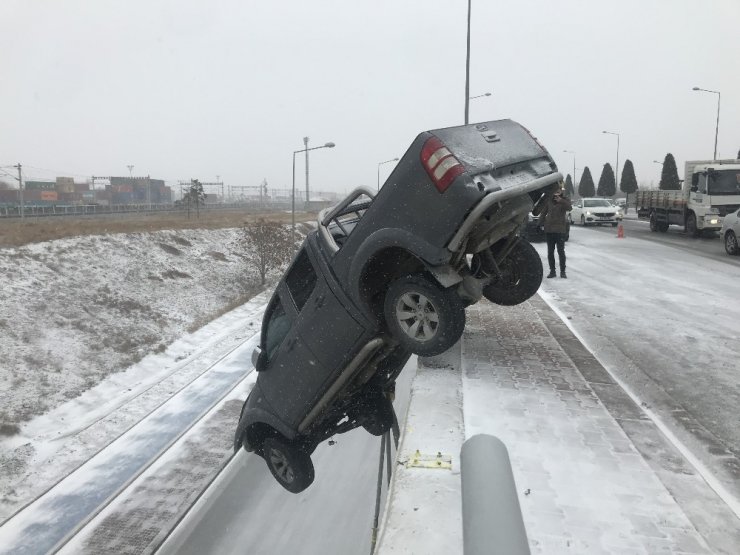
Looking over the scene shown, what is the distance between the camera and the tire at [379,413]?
20.6 ft

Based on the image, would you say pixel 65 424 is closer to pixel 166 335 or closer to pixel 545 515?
pixel 166 335

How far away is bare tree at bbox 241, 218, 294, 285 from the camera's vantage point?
24609mm

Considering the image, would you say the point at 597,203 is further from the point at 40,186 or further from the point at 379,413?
the point at 40,186

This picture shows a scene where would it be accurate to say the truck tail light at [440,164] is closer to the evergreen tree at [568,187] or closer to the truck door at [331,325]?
the truck door at [331,325]

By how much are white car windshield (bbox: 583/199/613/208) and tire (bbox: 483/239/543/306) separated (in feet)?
89.8

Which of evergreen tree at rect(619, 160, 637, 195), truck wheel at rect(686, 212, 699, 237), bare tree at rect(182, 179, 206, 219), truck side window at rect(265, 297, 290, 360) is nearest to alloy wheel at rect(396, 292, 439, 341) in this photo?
truck side window at rect(265, 297, 290, 360)

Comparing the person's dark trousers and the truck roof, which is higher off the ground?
the truck roof

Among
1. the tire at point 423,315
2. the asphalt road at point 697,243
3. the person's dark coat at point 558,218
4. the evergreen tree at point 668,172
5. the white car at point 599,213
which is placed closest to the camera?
the tire at point 423,315

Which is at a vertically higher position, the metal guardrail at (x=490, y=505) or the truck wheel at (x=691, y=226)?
the truck wheel at (x=691, y=226)

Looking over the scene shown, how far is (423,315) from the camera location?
4527mm

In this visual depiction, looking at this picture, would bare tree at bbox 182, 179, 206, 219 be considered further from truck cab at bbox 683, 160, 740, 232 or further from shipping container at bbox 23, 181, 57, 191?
→ truck cab at bbox 683, 160, 740, 232

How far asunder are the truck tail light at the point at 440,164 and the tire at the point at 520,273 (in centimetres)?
199

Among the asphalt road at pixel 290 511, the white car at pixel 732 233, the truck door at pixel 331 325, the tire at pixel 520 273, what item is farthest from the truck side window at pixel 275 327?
the white car at pixel 732 233

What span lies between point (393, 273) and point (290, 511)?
358 cm
